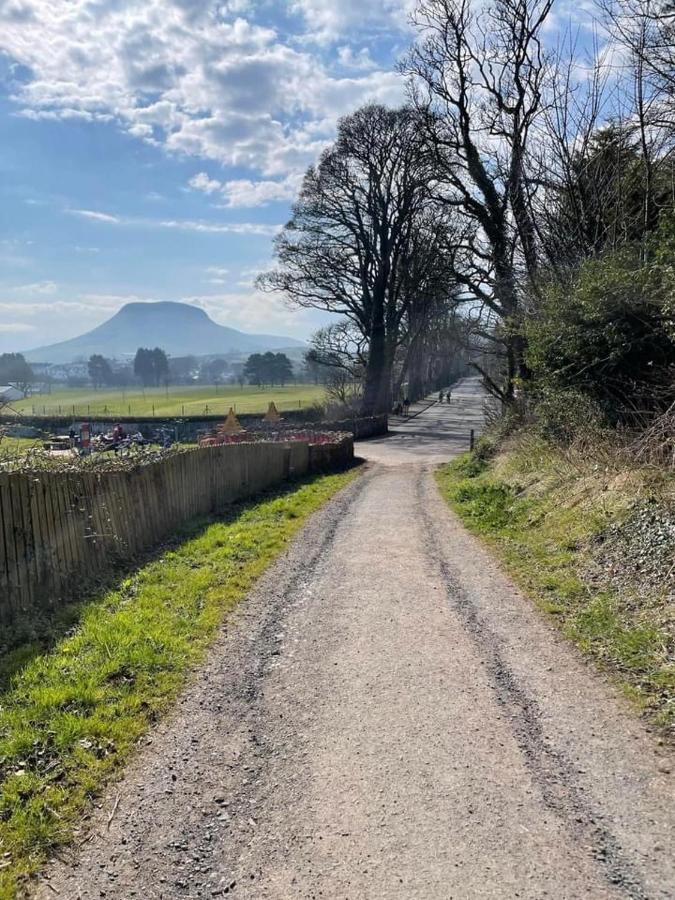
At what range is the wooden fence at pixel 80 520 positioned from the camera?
267 inches

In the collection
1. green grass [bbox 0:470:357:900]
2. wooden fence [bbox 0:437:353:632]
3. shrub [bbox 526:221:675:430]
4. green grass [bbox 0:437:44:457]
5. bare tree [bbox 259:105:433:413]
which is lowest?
green grass [bbox 0:470:357:900]

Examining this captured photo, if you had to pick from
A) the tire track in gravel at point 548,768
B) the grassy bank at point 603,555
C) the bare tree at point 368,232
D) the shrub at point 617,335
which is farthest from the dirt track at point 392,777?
the bare tree at point 368,232

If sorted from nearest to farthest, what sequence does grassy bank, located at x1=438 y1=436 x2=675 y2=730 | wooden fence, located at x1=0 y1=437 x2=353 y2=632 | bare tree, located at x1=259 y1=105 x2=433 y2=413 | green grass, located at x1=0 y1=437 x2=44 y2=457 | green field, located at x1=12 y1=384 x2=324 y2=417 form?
grassy bank, located at x1=438 y1=436 x2=675 y2=730
wooden fence, located at x1=0 y1=437 x2=353 y2=632
green grass, located at x1=0 y1=437 x2=44 y2=457
bare tree, located at x1=259 y1=105 x2=433 y2=413
green field, located at x1=12 y1=384 x2=324 y2=417

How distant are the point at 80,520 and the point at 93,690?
362 cm

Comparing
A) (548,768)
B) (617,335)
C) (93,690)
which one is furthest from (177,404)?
(548,768)

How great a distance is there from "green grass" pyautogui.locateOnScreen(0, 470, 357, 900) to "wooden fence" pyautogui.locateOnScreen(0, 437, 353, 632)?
590mm

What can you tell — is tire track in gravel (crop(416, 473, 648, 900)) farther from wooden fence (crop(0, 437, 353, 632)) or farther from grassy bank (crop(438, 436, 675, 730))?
wooden fence (crop(0, 437, 353, 632))

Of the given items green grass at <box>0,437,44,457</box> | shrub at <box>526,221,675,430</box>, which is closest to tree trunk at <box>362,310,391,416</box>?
shrub at <box>526,221,675,430</box>

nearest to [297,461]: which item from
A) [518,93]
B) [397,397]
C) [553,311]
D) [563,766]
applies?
[553,311]

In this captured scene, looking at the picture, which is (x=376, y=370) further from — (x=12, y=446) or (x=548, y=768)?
(x=548, y=768)

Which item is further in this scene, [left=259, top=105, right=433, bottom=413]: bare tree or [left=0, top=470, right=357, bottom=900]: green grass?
[left=259, top=105, right=433, bottom=413]: bare tree

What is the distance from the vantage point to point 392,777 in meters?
3.68

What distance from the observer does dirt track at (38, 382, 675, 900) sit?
295 cm

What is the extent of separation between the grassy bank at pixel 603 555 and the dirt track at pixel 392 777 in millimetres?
367
